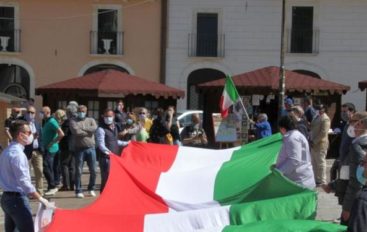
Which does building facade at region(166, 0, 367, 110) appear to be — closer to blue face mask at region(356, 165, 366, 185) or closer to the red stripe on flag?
the red stripe on flag

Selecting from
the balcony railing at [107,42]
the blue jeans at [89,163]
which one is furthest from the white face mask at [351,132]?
the balcony railing at [107,42]

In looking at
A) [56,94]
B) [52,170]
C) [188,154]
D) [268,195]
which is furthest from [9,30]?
[268,195]

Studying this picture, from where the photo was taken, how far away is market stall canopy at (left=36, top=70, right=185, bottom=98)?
2205 centimetres

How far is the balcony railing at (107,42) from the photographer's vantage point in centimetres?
3359

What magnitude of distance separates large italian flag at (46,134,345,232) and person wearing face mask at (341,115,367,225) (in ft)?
1.47

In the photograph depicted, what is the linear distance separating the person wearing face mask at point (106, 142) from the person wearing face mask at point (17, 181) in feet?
19.5

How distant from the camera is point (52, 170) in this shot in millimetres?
15000

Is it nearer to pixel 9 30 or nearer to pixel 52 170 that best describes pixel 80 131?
pixel 52 170

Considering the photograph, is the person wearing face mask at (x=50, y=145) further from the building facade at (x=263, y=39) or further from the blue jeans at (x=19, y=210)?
the building facade at (x=263, y=39)

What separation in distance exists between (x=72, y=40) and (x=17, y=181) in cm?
2601

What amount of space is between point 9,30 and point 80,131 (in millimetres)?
20229

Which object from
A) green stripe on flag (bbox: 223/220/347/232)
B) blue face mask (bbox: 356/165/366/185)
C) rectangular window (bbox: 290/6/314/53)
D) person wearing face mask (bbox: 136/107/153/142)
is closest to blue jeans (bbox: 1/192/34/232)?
green stripe on flag (bbox: 223/220/347/232)

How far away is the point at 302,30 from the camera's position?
33.7 m

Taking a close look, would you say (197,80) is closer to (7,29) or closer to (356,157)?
(7,29)
